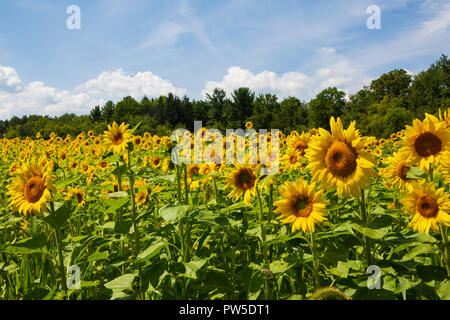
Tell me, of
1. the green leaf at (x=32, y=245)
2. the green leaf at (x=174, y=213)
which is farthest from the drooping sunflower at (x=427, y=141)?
the green leaf at (x=32, y=245)

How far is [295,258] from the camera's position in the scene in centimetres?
219

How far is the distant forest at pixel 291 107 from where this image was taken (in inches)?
1921

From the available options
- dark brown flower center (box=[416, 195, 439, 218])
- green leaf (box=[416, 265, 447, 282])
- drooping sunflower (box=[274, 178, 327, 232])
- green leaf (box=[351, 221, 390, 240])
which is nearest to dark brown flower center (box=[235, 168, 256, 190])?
drooping sunflower (box=[274, 178, 327, 232])

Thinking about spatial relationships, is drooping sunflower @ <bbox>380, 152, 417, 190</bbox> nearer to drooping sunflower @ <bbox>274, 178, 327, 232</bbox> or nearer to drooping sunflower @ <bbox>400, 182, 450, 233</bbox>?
drooping sunflower @ <bbox>400, 182, 450, 233</bbox>

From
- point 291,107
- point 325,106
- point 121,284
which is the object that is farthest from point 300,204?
point 291,107

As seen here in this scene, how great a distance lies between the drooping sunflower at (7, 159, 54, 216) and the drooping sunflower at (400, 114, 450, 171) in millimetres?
2730

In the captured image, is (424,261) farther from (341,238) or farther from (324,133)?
(324,133)

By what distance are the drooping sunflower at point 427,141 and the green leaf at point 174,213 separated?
1794 millimetres

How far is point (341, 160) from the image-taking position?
2.19 m

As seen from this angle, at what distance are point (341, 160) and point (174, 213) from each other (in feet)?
3.93

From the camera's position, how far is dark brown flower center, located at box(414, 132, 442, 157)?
242cm
